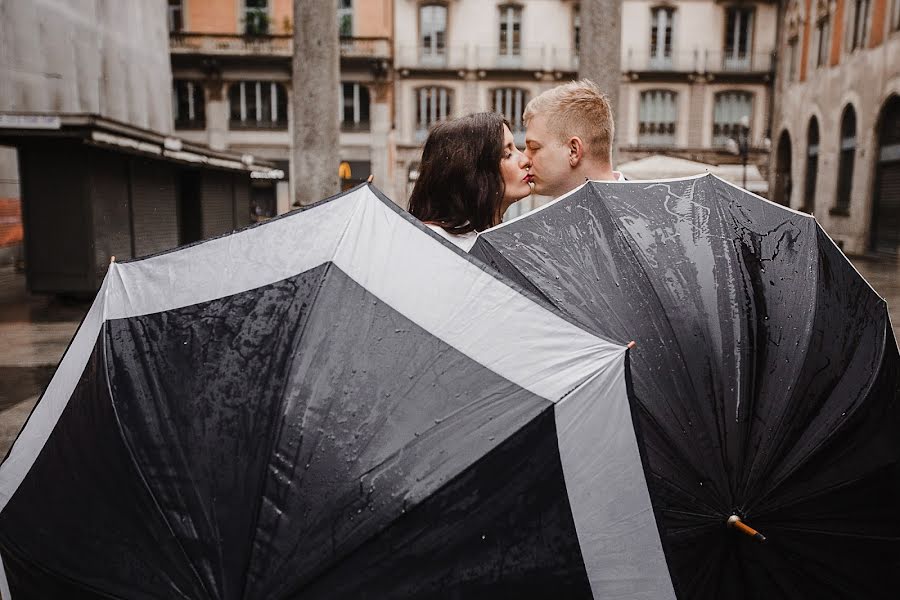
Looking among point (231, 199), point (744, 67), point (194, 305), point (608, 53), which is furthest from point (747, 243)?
point (744, 67)

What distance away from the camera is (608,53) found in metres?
10.3

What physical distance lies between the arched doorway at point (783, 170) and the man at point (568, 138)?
2718 centimetres

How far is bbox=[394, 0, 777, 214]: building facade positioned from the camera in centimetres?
3250

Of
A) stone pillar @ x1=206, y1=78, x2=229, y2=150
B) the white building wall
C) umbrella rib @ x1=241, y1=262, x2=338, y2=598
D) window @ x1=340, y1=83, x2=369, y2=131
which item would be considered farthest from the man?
stone pillar @ x1=206, y1=78, x2=229, y2=150

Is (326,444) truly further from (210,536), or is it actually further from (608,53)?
(608,53)

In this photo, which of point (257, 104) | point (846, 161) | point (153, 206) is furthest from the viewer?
point (257, 104)

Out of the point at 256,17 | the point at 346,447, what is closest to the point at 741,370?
the point at 346,447

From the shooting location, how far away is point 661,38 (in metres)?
32.9

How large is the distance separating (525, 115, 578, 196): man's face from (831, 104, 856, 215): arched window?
21.0 meters

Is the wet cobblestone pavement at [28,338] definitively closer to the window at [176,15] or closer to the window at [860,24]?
the window at [860,24]

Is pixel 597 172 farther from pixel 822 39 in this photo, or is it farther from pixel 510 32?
pixel 510 32

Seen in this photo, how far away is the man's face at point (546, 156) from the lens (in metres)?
2.85

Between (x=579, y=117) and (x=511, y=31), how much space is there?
32.3m

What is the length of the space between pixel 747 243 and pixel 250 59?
3210 cm
